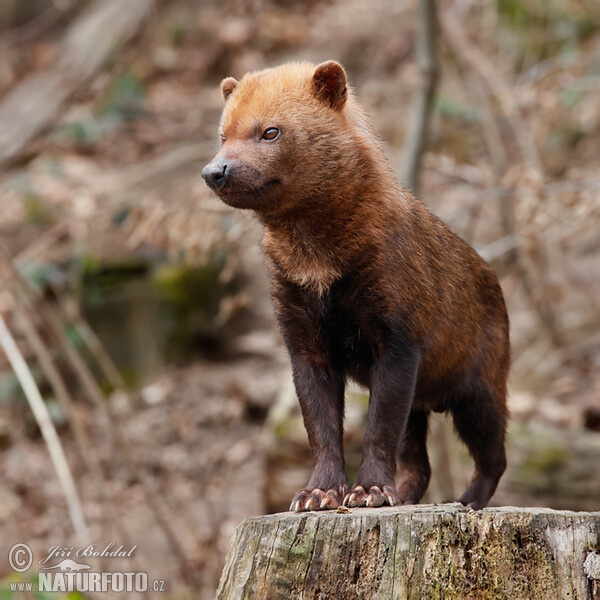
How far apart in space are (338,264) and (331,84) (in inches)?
35.1

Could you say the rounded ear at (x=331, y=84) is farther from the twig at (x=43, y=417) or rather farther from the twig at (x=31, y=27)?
the twig at (x=31, y=27)

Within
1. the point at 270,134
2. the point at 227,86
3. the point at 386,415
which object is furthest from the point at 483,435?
the point at 227,86

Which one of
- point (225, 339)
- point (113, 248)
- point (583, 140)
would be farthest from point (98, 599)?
point (583, 140)

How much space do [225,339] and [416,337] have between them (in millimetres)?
8186

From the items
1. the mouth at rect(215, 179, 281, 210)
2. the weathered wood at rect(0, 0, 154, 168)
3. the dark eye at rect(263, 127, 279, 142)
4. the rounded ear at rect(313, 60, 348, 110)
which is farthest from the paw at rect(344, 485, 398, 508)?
the weathered wood at rect(0, 0, 154, 168)

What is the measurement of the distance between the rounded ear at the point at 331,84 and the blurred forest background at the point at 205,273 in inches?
128

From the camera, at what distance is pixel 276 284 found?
427 centimetres

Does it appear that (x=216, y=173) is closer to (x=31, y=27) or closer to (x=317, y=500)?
(x=317, y=500)

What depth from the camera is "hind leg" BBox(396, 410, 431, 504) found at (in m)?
4.62

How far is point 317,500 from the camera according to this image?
12.1 feet

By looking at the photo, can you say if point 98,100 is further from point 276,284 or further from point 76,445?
point 276,284

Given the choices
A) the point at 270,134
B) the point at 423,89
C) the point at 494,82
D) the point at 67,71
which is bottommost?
the point at 494,82

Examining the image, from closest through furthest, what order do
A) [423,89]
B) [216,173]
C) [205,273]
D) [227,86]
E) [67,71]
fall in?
[216,173] → [227,86] → [423,89] → [67,71] → [205,273]

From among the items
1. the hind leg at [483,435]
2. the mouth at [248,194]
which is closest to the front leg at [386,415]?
the hind leg at [483,435]
